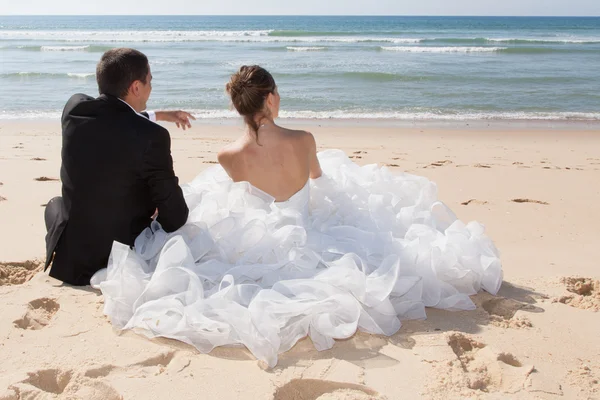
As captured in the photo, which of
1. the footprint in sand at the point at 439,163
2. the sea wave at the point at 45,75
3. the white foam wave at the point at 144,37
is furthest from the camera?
the white foam wave at the point at 144,37

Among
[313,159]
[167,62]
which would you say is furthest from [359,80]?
[313,159]

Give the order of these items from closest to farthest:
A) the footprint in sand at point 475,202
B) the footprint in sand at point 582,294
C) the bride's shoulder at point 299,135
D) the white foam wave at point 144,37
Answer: the footprint in sand at point 582,294 → the bride's shoulder at point 299,135 → the footprint in sand at point 475,202 → the white foam wave at point 144,37

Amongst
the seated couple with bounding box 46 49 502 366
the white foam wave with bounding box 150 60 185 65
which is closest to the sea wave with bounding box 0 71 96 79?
the white foam wave with bounding box 150 60 185 65

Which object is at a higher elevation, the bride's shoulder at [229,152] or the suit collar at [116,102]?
the suit collar at [116,102]

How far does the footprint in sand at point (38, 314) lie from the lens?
10.1ft

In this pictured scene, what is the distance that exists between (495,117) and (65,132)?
9.67 m

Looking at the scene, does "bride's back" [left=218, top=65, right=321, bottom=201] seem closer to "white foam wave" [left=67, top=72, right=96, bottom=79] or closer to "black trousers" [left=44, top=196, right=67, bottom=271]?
"black trousers" [left=44, top=196, right=67, bottom=271]

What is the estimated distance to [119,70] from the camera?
3.29 m

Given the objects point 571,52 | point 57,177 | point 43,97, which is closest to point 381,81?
point 43,97

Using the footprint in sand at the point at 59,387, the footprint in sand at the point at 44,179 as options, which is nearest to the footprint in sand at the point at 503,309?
the footprint in sand at the point at 59,387

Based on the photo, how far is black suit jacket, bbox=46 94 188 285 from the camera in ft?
10.6

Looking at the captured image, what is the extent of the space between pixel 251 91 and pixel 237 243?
0.90 meters

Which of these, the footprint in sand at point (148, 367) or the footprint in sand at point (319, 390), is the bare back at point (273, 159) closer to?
the footprint in sand at point (148, 367)

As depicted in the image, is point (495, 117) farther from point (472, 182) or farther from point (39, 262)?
point (39, 262)
